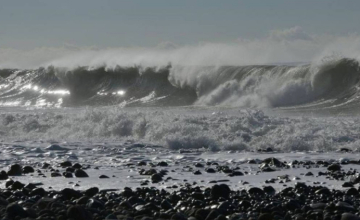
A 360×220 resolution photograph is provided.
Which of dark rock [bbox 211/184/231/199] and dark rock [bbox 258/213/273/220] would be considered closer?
dark rock [bbox 258/213/273/220]

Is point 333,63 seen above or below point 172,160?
above

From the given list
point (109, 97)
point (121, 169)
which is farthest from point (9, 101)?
point (121, 169)

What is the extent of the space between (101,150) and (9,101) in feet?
77.3

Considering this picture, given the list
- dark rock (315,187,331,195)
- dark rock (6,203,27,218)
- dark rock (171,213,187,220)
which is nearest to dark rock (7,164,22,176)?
dark rock (6,203,27,218)

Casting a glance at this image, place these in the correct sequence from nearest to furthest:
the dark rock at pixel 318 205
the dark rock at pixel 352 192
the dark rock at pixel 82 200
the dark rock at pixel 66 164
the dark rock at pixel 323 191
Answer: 1. the dark rock at pixel 318 205
2. the dark rock at pixel 82 200
3. the dark rock at pixel 352 192
4. the dark rock at pixel 323 191
5. the dark rock at pixel 66 164

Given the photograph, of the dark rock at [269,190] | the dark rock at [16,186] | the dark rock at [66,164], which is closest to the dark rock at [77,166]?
the dark rock at [66,164]

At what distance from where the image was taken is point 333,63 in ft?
80.4

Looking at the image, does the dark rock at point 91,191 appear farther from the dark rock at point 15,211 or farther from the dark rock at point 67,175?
the dark rock at point 15,211

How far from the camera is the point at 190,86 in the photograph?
93.9 feet

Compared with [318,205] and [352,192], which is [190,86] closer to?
[352,192]

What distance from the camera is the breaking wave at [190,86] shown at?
23.3 m

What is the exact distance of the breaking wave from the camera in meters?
23.3

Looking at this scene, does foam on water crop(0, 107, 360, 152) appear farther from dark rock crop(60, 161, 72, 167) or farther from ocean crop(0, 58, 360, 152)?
dark rock crop(60, 161, 72, 167)

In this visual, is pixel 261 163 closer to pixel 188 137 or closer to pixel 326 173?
pixel 326 173
